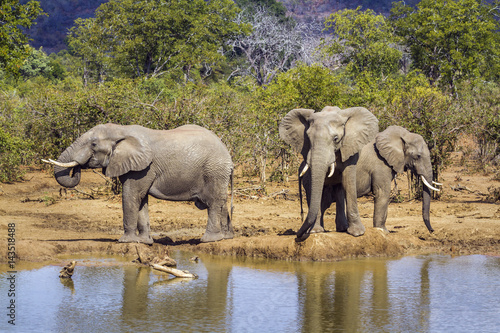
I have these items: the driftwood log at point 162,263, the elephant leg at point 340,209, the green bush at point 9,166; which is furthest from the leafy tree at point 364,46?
the driftwood log at point 162,263

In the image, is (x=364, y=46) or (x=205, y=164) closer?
(x=205, y=164)

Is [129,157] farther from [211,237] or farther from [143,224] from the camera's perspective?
[211,237]

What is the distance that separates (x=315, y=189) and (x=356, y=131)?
1613mm

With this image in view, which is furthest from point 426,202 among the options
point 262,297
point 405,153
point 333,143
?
point 262,297

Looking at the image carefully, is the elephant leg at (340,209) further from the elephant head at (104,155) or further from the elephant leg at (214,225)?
the elephant head at (104,155)

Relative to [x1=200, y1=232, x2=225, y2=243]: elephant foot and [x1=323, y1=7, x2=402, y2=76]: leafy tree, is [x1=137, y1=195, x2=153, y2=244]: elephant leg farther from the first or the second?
[x1=323, y1=7, x2=402, y2=76]: leafy tree

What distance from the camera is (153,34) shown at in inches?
1678

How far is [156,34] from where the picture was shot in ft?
139

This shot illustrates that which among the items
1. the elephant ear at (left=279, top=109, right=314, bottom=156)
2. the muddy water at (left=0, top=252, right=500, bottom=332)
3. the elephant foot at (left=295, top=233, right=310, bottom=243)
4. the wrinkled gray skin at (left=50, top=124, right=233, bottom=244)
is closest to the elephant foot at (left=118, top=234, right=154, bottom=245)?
the wrinkled gray skin at (left=50, top=124, right=233, bottom=244)

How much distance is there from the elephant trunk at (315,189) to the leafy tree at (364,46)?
27703mm

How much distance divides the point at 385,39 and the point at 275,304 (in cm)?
3299

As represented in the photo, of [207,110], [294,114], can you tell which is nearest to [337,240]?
[294,114]

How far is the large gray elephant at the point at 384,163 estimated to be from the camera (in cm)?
1333

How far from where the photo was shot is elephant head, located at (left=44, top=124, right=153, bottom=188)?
12.2m
